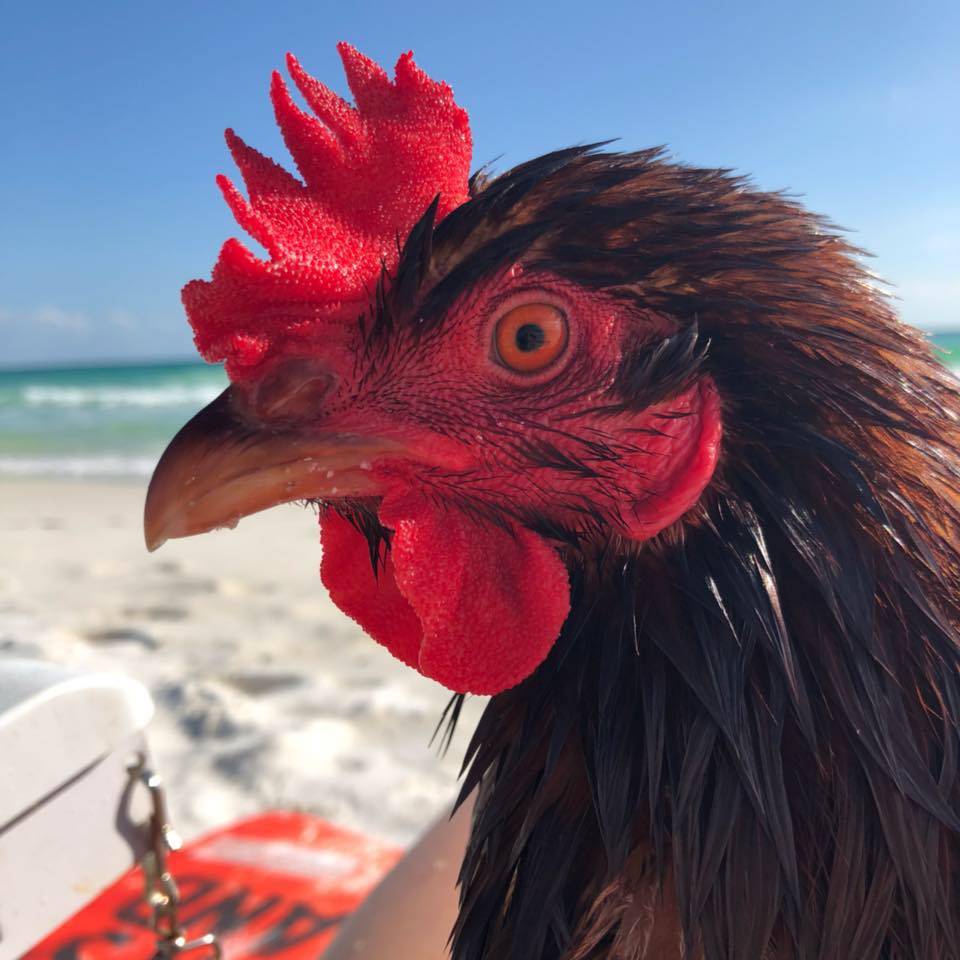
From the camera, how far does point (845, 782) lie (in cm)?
98

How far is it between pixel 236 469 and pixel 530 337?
408mm

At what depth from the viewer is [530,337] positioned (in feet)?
3.59

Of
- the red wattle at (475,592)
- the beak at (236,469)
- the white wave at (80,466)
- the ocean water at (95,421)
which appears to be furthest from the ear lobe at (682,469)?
the ocean water at (95,421)

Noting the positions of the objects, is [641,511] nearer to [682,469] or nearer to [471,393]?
[682,469]

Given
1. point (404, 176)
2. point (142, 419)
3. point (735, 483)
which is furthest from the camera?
point (142, 419)

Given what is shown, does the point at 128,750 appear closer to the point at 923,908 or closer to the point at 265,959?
the point at 265,959

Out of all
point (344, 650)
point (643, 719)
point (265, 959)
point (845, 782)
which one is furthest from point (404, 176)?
point (344, 650)

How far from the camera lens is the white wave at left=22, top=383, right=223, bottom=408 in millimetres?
22109

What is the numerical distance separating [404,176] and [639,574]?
26.0 inches

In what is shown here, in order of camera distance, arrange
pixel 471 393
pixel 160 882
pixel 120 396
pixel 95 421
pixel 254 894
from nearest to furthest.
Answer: pixel 471 393 < pixel 160 882 < pixel 254 894 < pixel 95 421 < pixel 120 396

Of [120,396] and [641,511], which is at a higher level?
[641,511]

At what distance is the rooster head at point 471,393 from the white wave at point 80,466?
1049 centimetres

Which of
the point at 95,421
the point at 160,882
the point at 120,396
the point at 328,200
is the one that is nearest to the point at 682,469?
the point at 328,200

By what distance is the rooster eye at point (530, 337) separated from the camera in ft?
3.52
